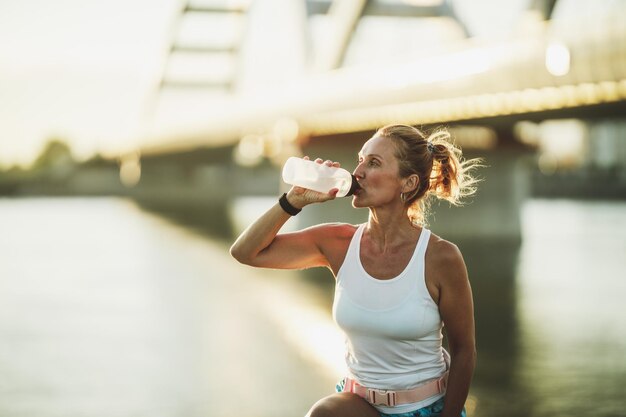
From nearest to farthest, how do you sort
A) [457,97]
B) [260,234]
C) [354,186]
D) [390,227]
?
1. [354,186]
2. [390,227]
3. [260,234]
4. [457,97]

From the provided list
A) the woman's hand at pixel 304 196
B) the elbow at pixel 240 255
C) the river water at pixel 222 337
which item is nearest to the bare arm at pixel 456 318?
the woman's hand at pixel 304 196

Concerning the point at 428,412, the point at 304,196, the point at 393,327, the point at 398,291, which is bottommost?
the point at 428,412

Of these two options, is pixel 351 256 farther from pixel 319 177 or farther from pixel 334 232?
pixel 319 177

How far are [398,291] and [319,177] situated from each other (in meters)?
0.43

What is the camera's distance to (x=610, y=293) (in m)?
13.7

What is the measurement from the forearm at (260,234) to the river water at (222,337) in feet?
8.22

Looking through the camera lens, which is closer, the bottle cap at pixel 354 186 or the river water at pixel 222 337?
the bottle cap at pixel 354 186

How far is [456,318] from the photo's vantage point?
3115mm

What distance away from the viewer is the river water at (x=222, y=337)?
632 cm

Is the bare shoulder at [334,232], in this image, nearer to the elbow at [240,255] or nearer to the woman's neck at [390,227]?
the woman's neck at [390,227]

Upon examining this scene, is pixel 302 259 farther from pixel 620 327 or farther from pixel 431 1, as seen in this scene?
pixel 431 1

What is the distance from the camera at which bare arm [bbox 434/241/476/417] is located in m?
3.08

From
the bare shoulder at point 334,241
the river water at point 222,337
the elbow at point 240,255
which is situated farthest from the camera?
the river water at point 222,337

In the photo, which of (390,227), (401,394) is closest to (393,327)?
(401,394)
